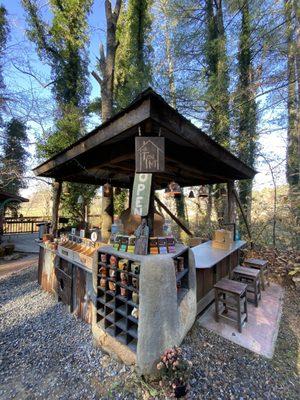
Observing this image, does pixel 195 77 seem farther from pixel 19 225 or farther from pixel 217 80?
pixel 19 225

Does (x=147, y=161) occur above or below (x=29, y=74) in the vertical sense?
below

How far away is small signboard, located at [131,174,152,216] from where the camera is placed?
2027 mm

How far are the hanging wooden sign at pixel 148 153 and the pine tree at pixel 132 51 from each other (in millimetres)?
7329

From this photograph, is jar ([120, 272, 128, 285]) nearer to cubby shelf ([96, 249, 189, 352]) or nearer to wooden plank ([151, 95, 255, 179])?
cubby shelf ([96, 249, 189, 352])

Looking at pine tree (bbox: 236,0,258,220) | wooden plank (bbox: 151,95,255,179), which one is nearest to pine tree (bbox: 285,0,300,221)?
pine tree (bbox: 236,0,258,220)

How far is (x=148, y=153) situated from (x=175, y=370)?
210cm

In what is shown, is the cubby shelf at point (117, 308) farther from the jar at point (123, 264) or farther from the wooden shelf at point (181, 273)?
the wooden shelf at point (181, 273)

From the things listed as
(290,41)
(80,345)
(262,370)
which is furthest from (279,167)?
(80,345)

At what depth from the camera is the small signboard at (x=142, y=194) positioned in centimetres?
203

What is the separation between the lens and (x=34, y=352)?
263 centimetres

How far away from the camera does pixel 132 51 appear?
8.71m

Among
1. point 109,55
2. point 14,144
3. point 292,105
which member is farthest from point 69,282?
point 14,144

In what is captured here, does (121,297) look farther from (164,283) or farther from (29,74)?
(29,74)

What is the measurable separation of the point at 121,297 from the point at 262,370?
180 cm
